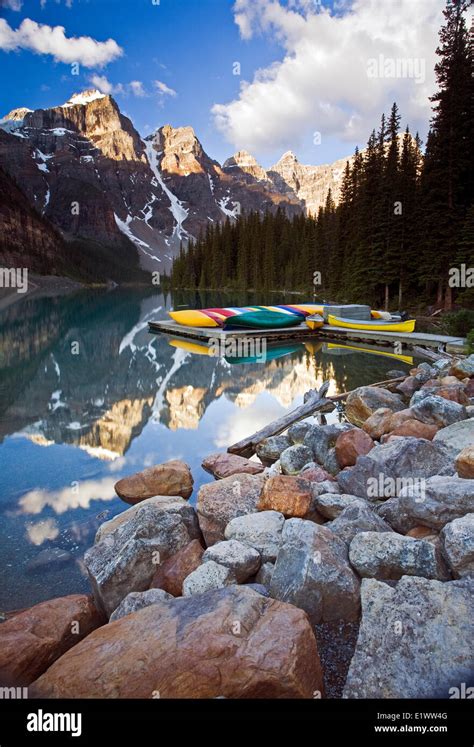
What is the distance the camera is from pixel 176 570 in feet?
15.5

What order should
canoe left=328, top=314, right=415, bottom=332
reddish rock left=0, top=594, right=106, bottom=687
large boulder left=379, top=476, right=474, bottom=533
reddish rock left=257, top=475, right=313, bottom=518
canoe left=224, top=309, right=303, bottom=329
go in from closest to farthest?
reddish rock left=0, top=594, right=106, bottom=687 < large boulder left=379, top=476, right=474, bottom=533 < reddish rock left=257, top=475, right=313, bottom=518 < canoe left=328, top=314, right=415, bottom=332 < canoe left=224, top=309, right=303, bottom=329

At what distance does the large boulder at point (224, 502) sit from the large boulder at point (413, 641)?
240cm

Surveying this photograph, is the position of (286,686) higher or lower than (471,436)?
lower

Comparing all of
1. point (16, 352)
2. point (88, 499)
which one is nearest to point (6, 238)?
point (16, 352)

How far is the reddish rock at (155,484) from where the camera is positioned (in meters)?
7.30

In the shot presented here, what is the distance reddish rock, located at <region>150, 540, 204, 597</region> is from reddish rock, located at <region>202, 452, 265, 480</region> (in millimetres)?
2813

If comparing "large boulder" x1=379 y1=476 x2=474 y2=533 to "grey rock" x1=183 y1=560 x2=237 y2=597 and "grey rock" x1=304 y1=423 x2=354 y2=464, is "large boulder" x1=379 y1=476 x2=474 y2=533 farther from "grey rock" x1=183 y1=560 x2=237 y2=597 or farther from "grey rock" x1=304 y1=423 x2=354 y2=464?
"grey rock" x1=304 y1=423 x2=354 y2=464

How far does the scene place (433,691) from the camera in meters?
Result: 2.84

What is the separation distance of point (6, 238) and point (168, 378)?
118114mm

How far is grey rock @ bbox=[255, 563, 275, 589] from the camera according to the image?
167 inches

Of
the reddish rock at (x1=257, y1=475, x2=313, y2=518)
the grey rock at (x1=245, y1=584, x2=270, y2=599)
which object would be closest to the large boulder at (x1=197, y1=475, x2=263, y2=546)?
the reddish rock at (x1=257, y1=475, x2=313, y2=518)

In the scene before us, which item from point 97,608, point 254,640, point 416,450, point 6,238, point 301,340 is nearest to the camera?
point 254,640

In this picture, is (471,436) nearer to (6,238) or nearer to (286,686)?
(286,686)

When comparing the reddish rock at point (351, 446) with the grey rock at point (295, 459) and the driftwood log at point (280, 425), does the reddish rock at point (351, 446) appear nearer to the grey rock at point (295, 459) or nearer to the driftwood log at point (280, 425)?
the grey rock at point (295, 459)
